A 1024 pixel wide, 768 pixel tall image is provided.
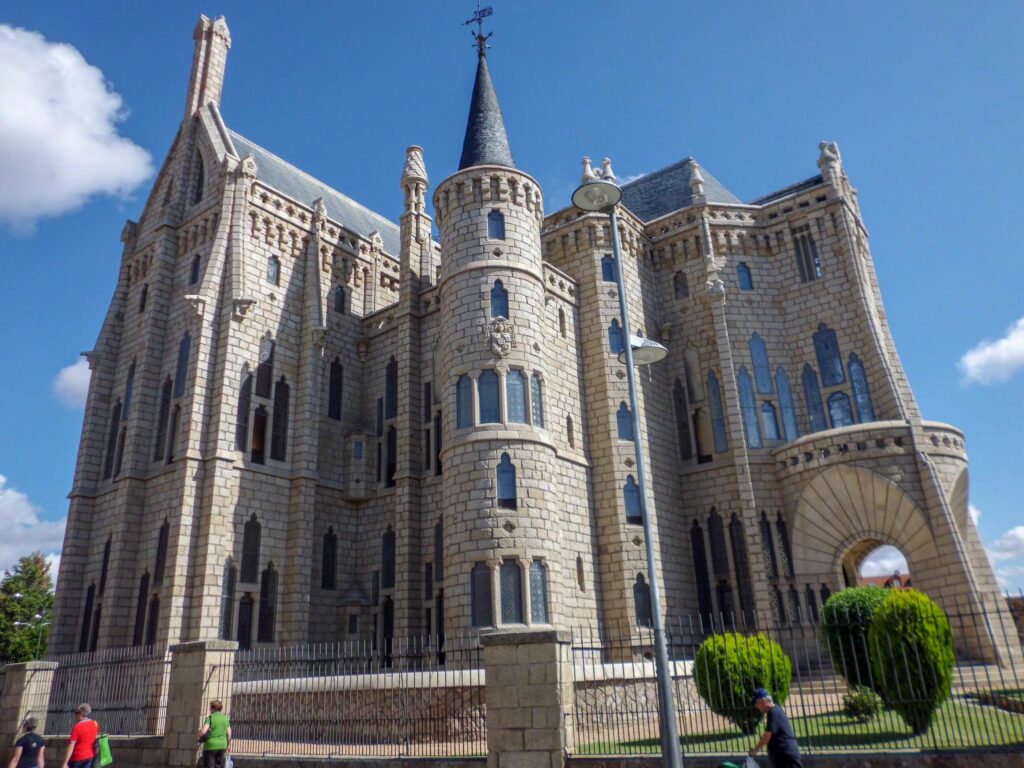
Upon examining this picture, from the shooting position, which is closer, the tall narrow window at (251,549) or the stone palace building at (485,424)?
the stone palace building at (485,424)

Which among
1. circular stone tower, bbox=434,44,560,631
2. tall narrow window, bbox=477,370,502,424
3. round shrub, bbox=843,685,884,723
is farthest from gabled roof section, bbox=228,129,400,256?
round shrub, bbox=843,685,884,723

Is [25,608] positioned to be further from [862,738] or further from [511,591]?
[862,738]

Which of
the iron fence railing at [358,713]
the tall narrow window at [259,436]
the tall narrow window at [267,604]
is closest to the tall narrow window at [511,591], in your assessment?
the iron fence railing at [358,713]

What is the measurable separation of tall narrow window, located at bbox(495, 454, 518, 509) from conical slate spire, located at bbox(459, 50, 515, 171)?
10.3 metres

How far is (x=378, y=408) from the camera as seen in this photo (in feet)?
93.5

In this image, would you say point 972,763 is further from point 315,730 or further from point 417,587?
point 417,587

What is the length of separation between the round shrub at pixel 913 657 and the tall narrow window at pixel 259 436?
1957cm

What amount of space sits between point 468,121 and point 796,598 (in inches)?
766

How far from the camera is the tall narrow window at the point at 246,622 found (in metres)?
23.2

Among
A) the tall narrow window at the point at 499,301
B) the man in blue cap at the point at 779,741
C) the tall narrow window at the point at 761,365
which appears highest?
the tall narrow window at the point at 499,301

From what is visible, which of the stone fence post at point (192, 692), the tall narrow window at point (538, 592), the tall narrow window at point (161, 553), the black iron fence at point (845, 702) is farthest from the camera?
the tall narrow window at point (161, 553)

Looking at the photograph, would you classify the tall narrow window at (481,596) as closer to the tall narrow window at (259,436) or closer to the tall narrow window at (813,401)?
the tall narrow window at (259,436)

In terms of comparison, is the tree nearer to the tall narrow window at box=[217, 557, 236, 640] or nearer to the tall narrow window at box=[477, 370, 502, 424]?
the tall narrow window at box=[217, 557, 236, 640]

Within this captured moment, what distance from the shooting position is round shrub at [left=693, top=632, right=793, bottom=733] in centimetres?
1298
